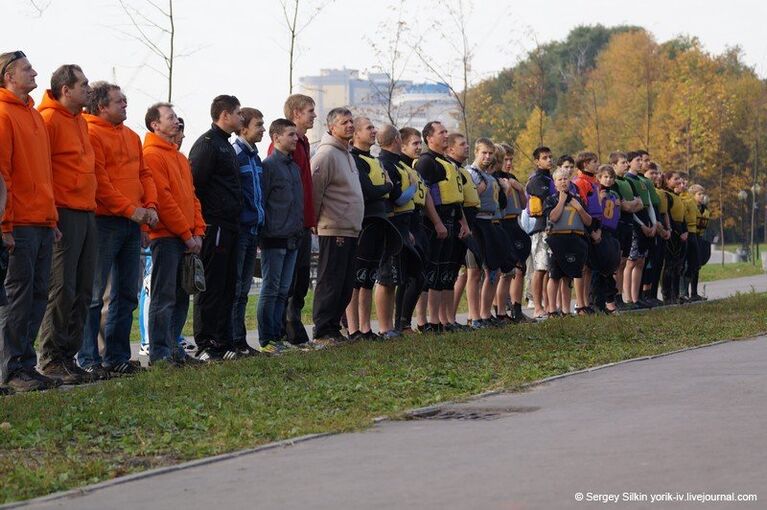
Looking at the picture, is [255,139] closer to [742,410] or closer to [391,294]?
[391,294]

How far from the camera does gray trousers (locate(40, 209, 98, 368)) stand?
38.5 feet

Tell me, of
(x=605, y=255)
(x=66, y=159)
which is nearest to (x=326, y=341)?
(x=66, y=159)

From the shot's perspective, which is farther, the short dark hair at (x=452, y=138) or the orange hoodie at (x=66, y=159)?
the short dark hair at (x=452, y=138)

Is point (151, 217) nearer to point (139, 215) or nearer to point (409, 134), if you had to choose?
point (139, 215)

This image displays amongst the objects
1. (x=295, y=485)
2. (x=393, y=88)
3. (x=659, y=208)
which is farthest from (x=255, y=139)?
(x=393, y=88)

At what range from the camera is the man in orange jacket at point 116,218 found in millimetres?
12320

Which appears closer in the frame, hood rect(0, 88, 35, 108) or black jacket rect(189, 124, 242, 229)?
hood rect(0, 88, 35, 108)

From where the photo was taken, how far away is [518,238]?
18641 millimetres

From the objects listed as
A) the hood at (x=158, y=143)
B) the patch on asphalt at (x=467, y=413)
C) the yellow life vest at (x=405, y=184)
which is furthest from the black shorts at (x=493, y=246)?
the patch on asphalt at (x=467, y=413)

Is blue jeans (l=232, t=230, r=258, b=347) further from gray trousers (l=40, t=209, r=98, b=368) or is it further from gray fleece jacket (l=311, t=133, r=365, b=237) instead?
gray trousers (l=40, t=209, r=98, b=368)

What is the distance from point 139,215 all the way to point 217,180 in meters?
1.49

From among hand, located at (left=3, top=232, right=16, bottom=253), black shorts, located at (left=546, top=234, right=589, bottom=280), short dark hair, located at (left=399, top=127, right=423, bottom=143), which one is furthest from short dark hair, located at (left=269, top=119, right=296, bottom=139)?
black shorts, located at (left=546, top=234, right=589, bottom=280)

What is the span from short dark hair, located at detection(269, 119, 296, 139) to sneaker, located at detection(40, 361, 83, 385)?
141 inches

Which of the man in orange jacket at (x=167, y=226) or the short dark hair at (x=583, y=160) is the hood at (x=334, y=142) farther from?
the short dark hair at (x=583, y=160)
